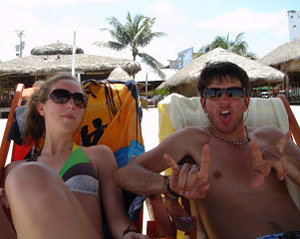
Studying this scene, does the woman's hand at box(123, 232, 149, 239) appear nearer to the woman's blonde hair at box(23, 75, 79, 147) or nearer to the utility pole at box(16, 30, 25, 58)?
the woman's blonde hair at box(23, 75, 79, 147)

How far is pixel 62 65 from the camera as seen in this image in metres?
16.5

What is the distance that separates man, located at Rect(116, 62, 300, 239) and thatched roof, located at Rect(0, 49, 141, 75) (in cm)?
1475

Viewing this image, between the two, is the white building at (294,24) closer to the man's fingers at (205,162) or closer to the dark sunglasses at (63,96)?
the dark sunglasses at (63,96)

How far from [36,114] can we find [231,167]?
1434 millimetres

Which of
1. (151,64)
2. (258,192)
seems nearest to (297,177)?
(258,192)

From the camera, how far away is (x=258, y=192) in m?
1.82

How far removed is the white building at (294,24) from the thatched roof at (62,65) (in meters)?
20.7

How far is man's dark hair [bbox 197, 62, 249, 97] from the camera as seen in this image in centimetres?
202

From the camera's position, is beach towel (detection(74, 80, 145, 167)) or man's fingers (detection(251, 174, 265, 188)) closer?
man's fingers (detection(251, 174, 265, 188))

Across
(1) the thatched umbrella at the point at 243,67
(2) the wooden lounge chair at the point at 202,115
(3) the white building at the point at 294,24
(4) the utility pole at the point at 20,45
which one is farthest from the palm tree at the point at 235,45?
(2) the wooden lounge chair at the point at 202,115

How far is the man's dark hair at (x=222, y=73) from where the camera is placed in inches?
79.6

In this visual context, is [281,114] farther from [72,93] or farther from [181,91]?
[181,91]

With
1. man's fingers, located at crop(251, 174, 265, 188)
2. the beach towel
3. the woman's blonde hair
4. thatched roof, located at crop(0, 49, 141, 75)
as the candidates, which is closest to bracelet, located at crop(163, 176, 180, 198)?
man's fingers, located at crop(251, 174, 265, 188)

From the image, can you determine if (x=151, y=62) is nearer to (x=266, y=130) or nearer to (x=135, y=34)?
(x=135, y=34)
